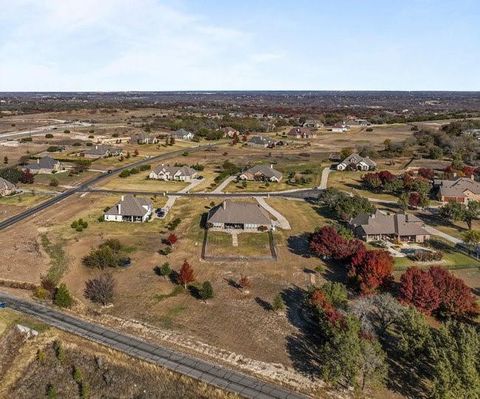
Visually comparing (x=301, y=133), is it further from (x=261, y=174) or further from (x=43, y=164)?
(x=43, y=164)

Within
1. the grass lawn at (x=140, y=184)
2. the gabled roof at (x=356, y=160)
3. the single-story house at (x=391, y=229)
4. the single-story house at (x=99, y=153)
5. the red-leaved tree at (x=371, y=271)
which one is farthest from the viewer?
the single-story house at (x=99, y=153)

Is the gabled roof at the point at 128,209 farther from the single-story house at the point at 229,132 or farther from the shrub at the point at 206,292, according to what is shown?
the single-story house at the point at 229,132

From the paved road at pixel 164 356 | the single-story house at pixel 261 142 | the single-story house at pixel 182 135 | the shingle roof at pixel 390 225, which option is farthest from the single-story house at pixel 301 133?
the paved road at pixel 164 356

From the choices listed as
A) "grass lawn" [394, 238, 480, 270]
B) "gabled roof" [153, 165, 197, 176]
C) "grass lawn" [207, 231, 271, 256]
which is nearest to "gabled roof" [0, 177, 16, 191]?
"gabled roof" [153, 165, 197, 176]

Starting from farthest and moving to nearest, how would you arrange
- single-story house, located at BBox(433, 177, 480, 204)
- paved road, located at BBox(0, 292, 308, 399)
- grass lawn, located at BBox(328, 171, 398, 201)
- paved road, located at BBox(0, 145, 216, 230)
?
grass lawn, located at BBox(328, 171, 398, 201) < single-story house, located at BBox(433, 177, 480, 204) < paved road, located at BBox(0, 145, 216, 230) < paved road, located at BBox(0, 292, 308, 399)

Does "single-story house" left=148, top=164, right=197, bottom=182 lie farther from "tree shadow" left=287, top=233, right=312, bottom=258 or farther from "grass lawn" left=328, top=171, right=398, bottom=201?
"tree shadow" left=287, top=233, right=312, bottom=258

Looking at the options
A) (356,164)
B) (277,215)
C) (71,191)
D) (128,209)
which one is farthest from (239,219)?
(356,164)

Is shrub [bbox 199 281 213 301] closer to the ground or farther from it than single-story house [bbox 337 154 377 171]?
closer to the ground
